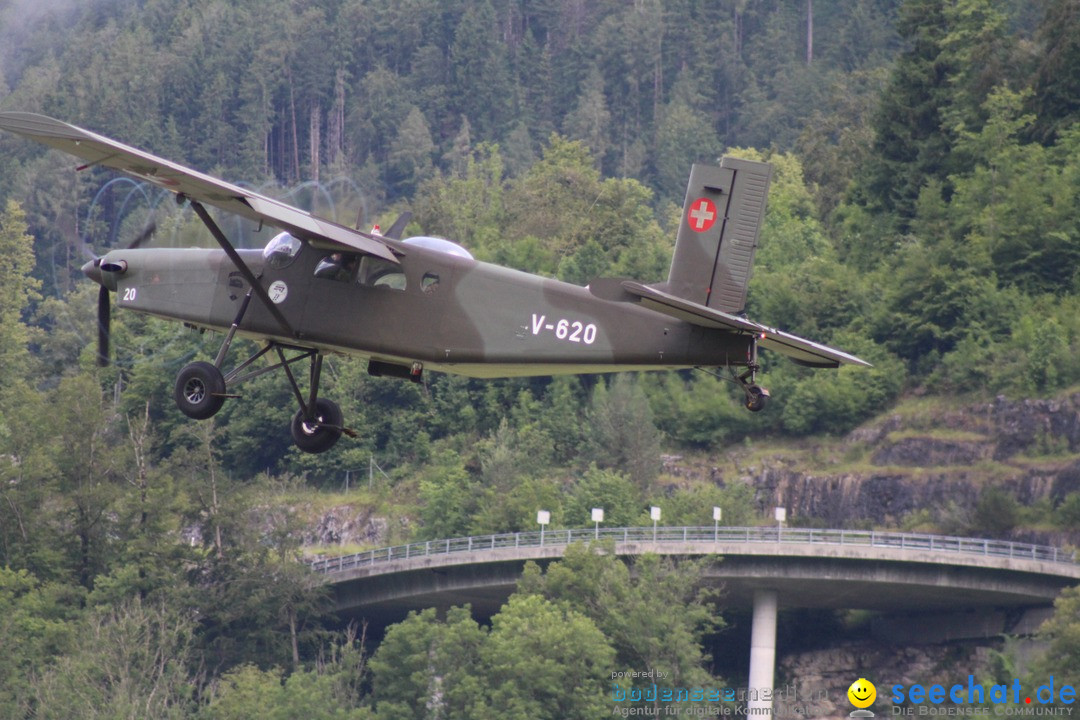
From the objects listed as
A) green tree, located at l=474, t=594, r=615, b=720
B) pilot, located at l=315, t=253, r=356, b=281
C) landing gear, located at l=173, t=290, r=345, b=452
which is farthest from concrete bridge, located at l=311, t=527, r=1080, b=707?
pilot, located at l=315, t=253, r=356, b=281

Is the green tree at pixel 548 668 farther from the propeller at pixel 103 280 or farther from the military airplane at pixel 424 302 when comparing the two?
the military airplane at pixel 424 302

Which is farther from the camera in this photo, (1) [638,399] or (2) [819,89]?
(2) [819,89]

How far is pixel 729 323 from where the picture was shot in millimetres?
28453

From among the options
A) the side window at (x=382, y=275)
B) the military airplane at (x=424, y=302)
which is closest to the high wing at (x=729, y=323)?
the military airplane at (x=424, y=302)

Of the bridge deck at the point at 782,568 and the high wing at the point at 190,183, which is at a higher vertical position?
the bridge deck at the point at 782,568

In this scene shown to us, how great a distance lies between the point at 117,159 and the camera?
29109 millimetres

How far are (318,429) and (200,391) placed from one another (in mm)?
2260

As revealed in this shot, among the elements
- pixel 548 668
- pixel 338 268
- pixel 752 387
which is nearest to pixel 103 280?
pixel 338 268

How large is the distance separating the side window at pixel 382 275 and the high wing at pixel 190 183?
25 centimetres

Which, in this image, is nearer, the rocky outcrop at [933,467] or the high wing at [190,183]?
the high wing at [190,183]

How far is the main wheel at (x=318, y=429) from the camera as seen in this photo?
106 feet

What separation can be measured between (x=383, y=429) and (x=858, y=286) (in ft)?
92.7

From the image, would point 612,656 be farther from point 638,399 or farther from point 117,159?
point 117,159

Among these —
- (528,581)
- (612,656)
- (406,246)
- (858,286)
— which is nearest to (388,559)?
(528,581)
